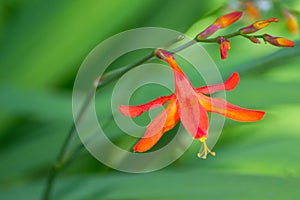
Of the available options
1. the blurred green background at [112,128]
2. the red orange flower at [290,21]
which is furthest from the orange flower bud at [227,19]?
the red orange flower at [290,21]

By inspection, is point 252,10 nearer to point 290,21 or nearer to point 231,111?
point 290,21

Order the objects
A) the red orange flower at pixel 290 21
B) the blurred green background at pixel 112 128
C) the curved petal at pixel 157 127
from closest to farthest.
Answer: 1. the curved petal at pixel 157 127
2. the blurred green background at pixel 112 128
3. the red orange flower at pixel 290 21

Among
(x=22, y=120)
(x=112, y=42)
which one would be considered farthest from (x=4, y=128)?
(x=112, y=42)

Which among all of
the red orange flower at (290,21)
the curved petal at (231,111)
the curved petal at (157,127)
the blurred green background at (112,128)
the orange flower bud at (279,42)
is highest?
the orange flower bud at (279,42)

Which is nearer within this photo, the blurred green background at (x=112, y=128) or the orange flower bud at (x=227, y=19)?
the orange flower bud at (x=227, y=19)

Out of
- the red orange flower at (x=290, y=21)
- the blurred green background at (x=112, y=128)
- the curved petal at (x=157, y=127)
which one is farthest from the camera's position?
the red orange flower at (x=290, y=21)

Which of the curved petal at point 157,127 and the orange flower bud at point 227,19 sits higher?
the orange flower bud at point 227,19

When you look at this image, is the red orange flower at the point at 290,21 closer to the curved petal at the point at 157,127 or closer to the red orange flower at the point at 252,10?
the red orange flower at the point at 252,10

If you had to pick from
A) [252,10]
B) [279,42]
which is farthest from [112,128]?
[279,42]

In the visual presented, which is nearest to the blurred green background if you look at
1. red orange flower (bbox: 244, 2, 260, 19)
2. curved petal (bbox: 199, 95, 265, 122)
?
red orange flower (bbox: 244, 2, 260, 19)
